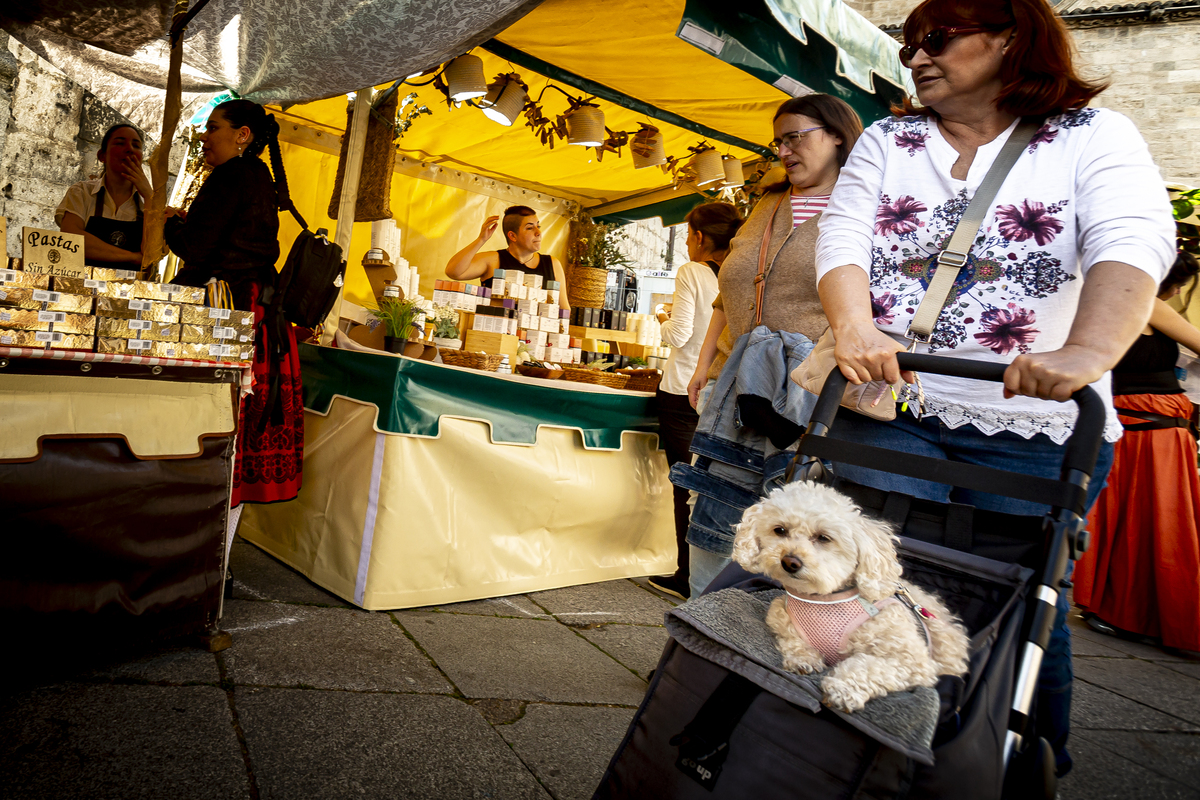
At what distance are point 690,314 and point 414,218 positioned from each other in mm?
3802

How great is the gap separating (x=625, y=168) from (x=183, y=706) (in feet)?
17.3

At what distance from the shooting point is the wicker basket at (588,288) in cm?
649

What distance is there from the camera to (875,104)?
4.04m

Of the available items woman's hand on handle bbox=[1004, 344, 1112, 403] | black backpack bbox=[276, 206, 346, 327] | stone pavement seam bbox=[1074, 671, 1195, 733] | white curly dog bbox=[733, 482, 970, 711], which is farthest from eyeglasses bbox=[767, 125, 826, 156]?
stone pavement seam bbox=[1074, 671, 1195, 733]

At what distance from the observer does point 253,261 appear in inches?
116

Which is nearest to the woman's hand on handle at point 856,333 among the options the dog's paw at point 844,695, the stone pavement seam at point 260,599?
the dog's paw at point 844,695

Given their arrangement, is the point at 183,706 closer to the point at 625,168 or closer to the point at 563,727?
the point at 563,727

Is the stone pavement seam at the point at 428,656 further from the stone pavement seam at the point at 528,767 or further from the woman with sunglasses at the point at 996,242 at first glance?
the woman with sunglasses at the point at 996,242

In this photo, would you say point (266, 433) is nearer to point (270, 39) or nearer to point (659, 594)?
point (270, 39)

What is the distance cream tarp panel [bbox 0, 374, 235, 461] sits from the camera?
6.44ft

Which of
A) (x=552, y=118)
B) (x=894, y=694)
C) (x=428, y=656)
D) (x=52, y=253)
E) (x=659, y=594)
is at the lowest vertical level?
(x=659, y=594)

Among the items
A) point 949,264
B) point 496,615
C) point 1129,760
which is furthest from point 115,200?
point 1129,760

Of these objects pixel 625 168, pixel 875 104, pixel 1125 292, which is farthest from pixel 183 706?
pixel 625 168

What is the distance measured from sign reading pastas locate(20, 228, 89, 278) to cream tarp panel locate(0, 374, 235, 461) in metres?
0.35
